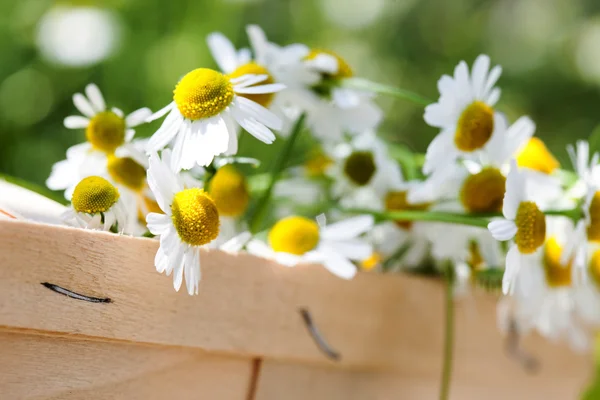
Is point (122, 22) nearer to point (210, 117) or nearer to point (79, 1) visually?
point (79, 1)

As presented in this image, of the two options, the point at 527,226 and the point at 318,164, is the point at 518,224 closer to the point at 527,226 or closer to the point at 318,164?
the point at 527,226

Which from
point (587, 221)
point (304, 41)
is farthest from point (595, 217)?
point (304, 41)

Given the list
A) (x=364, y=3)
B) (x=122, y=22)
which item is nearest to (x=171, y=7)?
(x=122, y=22)

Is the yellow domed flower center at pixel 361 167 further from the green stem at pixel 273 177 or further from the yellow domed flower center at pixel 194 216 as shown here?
the yellow domed flower center at pixel 194 216

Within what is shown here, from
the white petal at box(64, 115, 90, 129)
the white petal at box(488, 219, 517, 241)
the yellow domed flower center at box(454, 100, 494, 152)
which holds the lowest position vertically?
the white petal at box(488, 219, 517, 241)

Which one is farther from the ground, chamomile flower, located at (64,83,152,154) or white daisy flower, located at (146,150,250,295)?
chamomile flower, located at (64,83,152,154)

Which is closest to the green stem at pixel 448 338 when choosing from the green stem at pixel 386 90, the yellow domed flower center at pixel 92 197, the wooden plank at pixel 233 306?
the wooden plank at pixel 233 306

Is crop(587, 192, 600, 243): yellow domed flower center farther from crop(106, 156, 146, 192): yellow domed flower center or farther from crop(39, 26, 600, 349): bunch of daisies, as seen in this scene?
crop(106, 156, 146, 192): yellow domed flower center

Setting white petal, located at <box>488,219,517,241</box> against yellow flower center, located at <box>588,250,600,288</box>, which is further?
yellow flower center, located at <box>588,250,600,288</box>

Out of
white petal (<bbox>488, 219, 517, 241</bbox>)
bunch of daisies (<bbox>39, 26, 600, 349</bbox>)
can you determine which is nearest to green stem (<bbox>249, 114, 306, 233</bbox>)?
bunch of daisies (<bbox>39, 26, 600, 349</bbox>)
